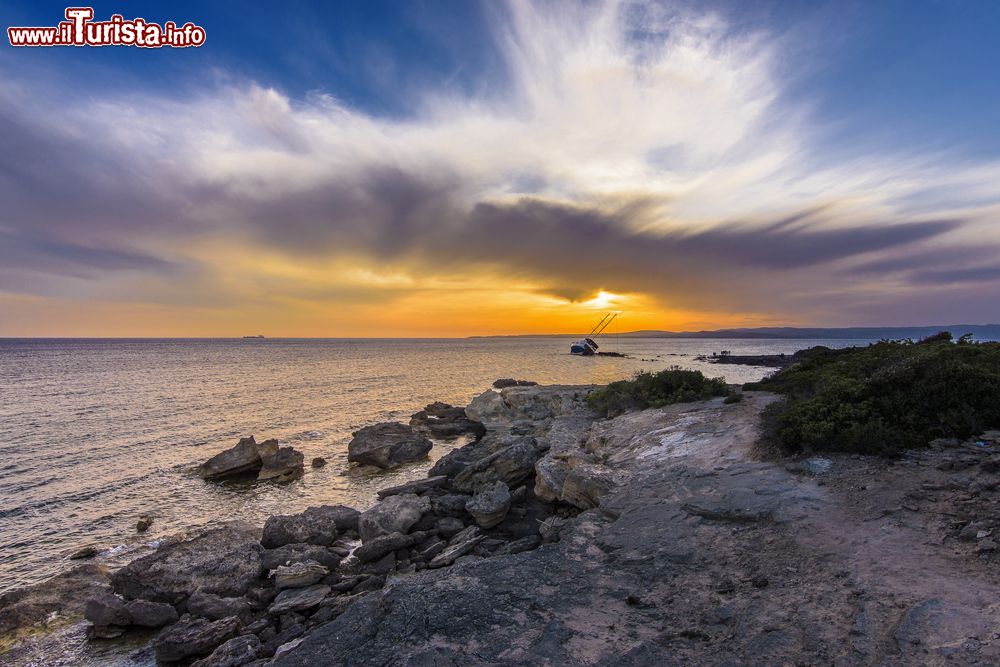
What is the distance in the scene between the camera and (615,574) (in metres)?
8.61

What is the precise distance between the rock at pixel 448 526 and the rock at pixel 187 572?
552 cm

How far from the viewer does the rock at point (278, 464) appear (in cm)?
2439

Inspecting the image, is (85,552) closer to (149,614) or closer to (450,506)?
(149,614)

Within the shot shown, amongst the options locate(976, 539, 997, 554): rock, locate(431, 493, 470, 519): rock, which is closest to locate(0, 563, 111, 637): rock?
locate(431, 493, 470, 519): rock

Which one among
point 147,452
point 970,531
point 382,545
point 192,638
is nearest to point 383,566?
point 382,545

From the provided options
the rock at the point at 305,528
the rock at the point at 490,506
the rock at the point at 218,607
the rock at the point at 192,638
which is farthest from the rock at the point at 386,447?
the rock at the point at 192,638

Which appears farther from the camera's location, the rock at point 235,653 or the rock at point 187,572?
the rock at point 187,572

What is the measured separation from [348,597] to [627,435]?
37.2 ft

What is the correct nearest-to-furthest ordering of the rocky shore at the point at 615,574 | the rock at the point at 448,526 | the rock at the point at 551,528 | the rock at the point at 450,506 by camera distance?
the rocky shore at the point at 615,574, the rock at the point at 551,528, the rock at the point at 448,526, the rock at the point at 450,506

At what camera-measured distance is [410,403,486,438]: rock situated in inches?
1396

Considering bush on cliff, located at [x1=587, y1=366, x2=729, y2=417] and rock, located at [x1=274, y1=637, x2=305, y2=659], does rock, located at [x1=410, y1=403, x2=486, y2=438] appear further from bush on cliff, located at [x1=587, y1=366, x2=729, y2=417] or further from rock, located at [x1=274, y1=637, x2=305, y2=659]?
rock, located at [x1=274, y1=637, x2=305, y2=659]

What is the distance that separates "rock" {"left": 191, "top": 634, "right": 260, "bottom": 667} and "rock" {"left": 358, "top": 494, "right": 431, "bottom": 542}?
547cm

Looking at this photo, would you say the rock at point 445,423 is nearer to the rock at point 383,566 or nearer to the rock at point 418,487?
the rock at point 418,487

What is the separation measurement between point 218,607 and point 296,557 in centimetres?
243
